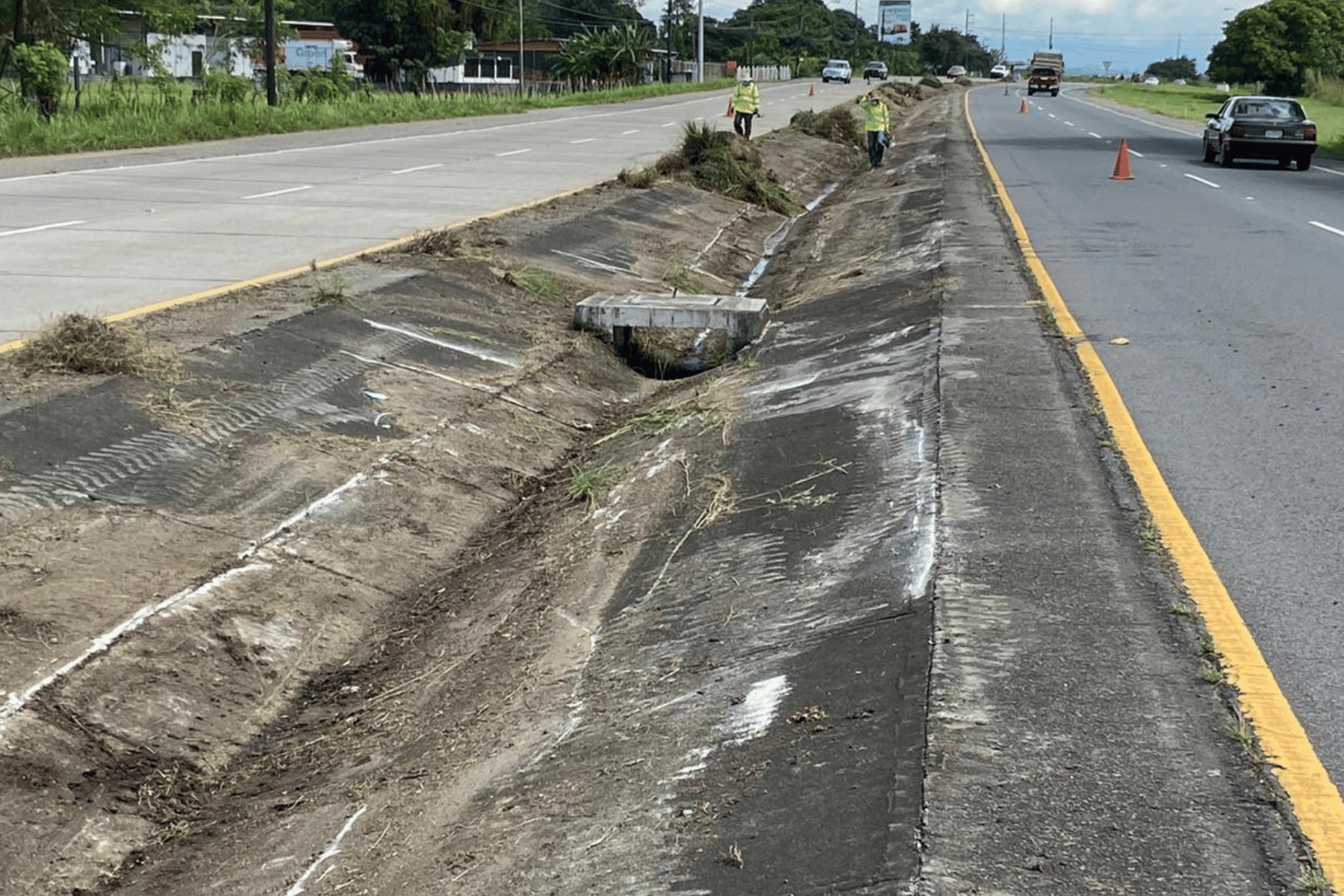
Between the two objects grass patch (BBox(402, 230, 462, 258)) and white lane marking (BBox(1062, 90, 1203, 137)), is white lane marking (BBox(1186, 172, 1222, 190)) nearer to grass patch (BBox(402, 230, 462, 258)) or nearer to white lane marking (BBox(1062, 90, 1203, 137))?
grass patch (BBox(402, 230, 462, 258))

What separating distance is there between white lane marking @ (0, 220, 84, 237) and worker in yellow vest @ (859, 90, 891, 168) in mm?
17103

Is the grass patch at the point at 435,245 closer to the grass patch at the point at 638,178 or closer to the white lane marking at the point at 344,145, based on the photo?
the grass patch at the point at 638,178

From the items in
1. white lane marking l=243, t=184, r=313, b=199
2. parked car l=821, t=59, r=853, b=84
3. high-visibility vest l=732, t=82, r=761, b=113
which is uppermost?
parked car l=821, t=59, r=853, b=84

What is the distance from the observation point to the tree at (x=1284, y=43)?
94.3m

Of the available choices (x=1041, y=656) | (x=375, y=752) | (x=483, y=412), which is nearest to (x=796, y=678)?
(x=1041, y=656)

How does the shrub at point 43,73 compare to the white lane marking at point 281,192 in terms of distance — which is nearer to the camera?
the white lane marking at point 281,192

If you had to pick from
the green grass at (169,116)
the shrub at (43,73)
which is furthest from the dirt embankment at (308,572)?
the shrub at (43,73)

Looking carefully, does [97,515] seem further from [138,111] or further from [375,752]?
[138,111]

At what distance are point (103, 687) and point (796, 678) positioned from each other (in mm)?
2681

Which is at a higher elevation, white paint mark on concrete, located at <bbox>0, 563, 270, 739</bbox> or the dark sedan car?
the dark sedan car

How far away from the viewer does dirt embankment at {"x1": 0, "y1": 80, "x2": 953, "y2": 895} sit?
5027 millimetres

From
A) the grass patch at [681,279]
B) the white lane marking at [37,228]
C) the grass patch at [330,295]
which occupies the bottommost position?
the grass patch at [681,279]

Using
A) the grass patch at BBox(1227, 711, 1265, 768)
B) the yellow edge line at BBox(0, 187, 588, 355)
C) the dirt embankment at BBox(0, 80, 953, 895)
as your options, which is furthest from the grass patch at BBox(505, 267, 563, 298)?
the grass patch at BBox(1227, 711, 1265, 768)

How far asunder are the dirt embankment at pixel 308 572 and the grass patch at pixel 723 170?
12.4 meters
